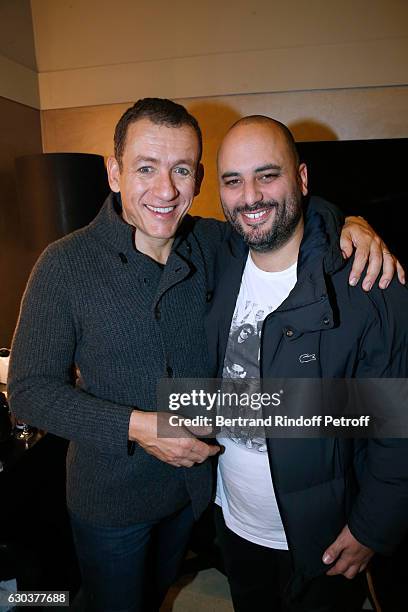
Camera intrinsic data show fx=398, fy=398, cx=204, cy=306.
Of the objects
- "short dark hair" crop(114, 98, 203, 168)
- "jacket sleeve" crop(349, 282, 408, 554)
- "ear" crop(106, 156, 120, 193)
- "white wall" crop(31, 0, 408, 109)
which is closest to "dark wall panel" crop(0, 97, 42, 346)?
"white wall" crop(31, 0, 408, 109)

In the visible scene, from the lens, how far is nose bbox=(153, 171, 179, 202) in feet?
3.40

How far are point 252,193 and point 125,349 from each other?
57 centimetres

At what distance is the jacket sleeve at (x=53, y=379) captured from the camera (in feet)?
3.09

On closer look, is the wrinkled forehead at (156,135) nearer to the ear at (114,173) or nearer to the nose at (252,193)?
the ear at (114,173)

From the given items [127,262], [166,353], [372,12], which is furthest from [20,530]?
[372,12]

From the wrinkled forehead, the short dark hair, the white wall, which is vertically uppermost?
the white wall

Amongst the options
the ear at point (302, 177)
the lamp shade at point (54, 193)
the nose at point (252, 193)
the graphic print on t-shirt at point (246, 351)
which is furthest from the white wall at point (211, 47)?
the graphic print on t-shirt at point (246, 351)

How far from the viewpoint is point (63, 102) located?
240 cm

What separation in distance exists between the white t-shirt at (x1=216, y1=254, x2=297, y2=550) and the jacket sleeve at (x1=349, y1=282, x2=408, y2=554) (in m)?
0.23

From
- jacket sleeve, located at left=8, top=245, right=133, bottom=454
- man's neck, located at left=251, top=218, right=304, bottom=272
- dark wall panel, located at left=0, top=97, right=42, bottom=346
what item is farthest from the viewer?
dark wall panel, located at left=0, top=97, right=42, bottom=346

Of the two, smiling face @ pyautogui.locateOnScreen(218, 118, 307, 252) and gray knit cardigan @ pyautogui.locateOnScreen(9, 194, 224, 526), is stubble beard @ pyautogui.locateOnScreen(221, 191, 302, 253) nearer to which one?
smiling face @ pyautogui.locateOnScreen(218, 118, 307, 252)

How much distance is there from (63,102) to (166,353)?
6.73 feet

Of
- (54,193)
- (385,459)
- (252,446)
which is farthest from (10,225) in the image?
(385,459)

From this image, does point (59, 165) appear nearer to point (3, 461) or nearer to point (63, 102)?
point (63, 102)
